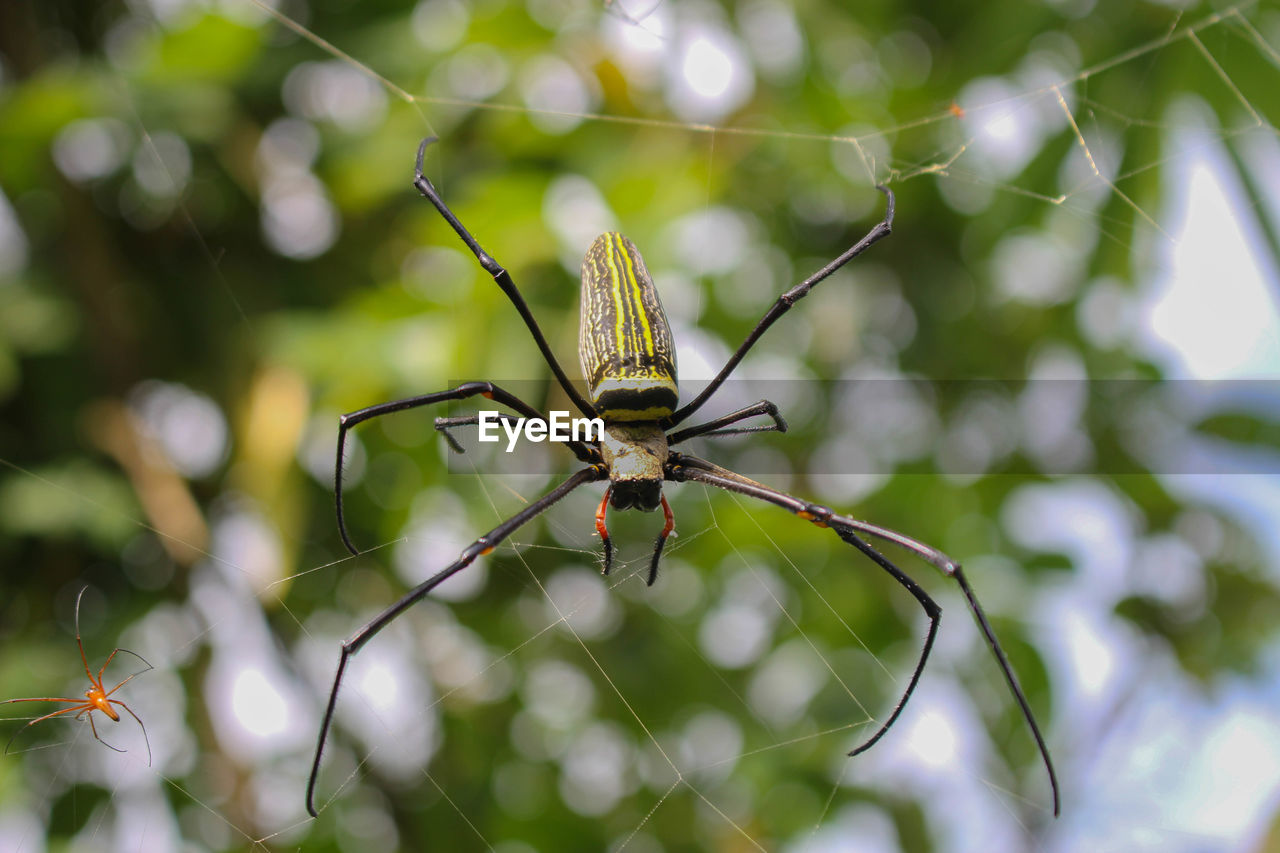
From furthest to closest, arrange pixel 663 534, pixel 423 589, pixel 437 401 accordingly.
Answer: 1. pixel 663 534
2. pixel 437 401
3. pixel 423 589

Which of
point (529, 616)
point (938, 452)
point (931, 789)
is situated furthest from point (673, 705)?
point (938, 452)

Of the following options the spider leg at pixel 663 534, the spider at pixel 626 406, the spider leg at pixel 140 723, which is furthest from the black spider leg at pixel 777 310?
the spider leg at pixel 140 723

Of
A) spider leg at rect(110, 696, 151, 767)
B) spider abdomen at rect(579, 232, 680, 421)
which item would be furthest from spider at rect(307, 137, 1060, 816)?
spider leg at rect(110, 696, 151, 767)

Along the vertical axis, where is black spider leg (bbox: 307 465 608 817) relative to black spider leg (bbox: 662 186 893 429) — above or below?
below

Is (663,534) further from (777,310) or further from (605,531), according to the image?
(777,310)

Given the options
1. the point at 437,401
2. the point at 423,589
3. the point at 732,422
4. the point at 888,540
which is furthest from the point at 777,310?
the point at 423,589

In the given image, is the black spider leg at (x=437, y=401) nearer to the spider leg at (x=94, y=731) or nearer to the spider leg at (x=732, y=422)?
the spider leg at (x=732, y=422)

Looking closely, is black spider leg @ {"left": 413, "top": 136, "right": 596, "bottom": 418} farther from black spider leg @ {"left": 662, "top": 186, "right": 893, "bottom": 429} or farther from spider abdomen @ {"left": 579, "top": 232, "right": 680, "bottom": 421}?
black spider leg @ {"left": 662, "top": 186, "right": 893, "bottom": 429}
